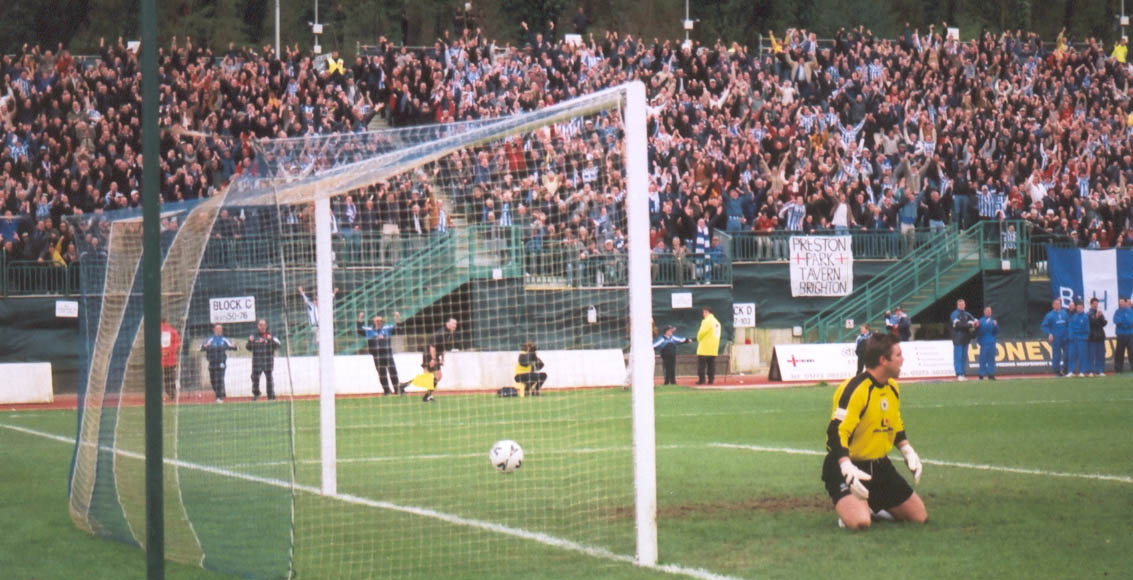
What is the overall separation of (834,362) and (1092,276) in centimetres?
812

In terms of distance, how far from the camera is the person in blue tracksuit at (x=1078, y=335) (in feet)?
106

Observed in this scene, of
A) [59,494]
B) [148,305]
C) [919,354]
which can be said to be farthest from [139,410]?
[919,354]

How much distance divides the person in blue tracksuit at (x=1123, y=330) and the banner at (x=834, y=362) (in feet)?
13.6

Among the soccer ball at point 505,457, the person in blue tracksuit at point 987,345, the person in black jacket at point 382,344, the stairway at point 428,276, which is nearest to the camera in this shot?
the soccer ball at point 505,457

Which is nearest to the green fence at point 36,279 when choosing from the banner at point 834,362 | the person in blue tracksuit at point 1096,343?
the banner at point 834,362

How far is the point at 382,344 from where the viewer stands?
25.1m

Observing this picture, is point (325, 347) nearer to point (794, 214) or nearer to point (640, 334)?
point (640, 334)

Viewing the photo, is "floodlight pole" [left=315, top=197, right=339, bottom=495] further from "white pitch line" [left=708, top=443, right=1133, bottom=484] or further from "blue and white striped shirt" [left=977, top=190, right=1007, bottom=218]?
"blue and white striped shirt" [left=977, top=190, right=1007, bottom=218]

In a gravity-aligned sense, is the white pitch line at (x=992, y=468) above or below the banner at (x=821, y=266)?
below

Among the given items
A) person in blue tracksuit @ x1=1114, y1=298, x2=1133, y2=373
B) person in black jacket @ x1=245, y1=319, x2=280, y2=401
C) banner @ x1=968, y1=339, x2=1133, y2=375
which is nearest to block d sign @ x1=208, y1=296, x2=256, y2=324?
person in black jacket @ x1=245, y1=319, x2=280, y2=401

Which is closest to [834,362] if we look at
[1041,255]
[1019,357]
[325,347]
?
[1019,357]

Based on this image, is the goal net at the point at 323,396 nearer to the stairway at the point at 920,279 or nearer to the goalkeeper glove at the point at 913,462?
the goalkeeper glove at the point at 913,462

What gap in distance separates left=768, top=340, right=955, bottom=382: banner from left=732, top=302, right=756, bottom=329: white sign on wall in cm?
213

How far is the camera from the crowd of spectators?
104ft
